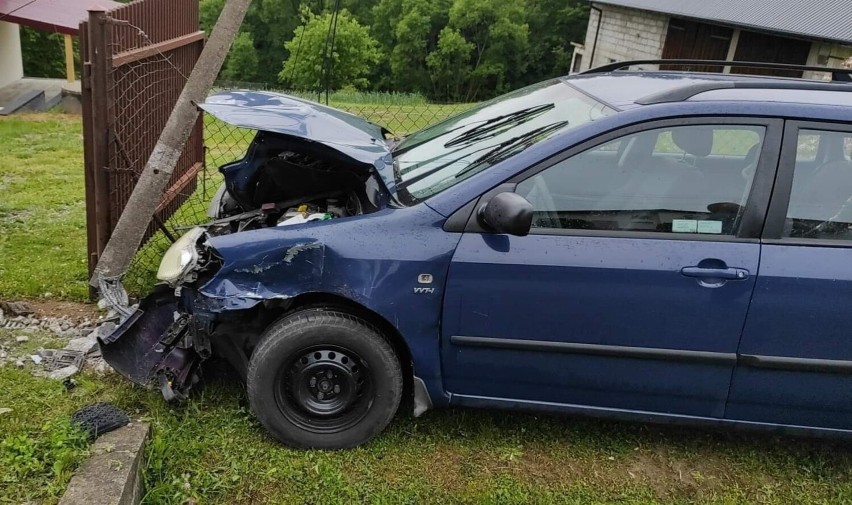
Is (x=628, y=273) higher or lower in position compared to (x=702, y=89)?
lower

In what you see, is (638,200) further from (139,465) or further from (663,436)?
(139,465)

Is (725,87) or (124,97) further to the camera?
(124,97)

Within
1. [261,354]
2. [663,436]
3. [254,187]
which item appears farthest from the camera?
[254,187]

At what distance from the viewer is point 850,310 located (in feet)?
9.14

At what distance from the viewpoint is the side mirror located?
2.62 meters

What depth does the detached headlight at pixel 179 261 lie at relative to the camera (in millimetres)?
3039

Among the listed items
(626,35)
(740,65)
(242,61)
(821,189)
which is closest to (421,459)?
(821,189)

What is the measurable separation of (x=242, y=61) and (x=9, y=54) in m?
45.2

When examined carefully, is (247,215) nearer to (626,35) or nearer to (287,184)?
(287,184)

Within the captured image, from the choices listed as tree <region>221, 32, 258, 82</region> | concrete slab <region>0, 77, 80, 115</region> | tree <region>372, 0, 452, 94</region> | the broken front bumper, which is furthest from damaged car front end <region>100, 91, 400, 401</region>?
tree <region>221, 32, 258, 82</region>

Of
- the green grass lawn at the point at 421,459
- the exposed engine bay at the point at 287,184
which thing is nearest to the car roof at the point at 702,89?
the exposed engine bay at the point at 287,184

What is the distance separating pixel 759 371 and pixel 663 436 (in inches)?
28.2

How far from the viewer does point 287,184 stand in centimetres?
368

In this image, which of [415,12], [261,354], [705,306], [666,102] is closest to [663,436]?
[705,306]
